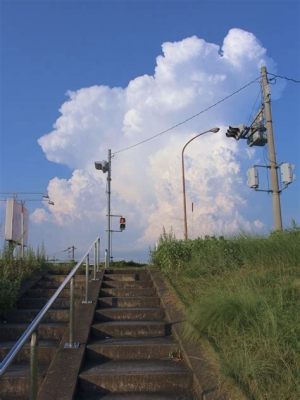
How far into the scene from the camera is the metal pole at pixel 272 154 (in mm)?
14858

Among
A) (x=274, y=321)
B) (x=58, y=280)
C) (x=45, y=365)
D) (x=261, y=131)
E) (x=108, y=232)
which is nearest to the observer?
(x=274, y=321)

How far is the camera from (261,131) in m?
16.8

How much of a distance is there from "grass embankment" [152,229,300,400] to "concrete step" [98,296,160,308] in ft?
1.61

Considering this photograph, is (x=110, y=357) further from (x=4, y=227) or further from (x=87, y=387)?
(x=4, y=227)

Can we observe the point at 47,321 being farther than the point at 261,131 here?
No

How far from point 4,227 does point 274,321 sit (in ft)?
29.0

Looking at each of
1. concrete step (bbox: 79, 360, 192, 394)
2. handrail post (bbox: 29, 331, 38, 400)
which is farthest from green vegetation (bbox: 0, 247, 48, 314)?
handrail post (bbox: 29, 331, 38, 400)

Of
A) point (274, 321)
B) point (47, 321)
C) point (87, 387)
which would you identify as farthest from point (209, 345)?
point (47, 321)

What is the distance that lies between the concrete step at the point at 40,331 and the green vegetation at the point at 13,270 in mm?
574

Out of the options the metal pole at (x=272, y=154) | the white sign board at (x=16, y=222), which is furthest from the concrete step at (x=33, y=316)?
the metal pole at (x=272, y=154)

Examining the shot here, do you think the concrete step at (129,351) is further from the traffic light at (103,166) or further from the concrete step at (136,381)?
the traffic light at (103,166)

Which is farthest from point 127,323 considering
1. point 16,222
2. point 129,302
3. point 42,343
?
point 16,222

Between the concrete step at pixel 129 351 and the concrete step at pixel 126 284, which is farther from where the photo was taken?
the concrete step at pixel 126 284

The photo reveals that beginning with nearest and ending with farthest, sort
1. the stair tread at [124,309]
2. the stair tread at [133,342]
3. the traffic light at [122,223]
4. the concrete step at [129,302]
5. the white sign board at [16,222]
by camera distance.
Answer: the stair tread at [133,342], the stair tread at [124,309], the concrete step at [129,302], the white sign board at [16,222], the traffic light at [122,223]
